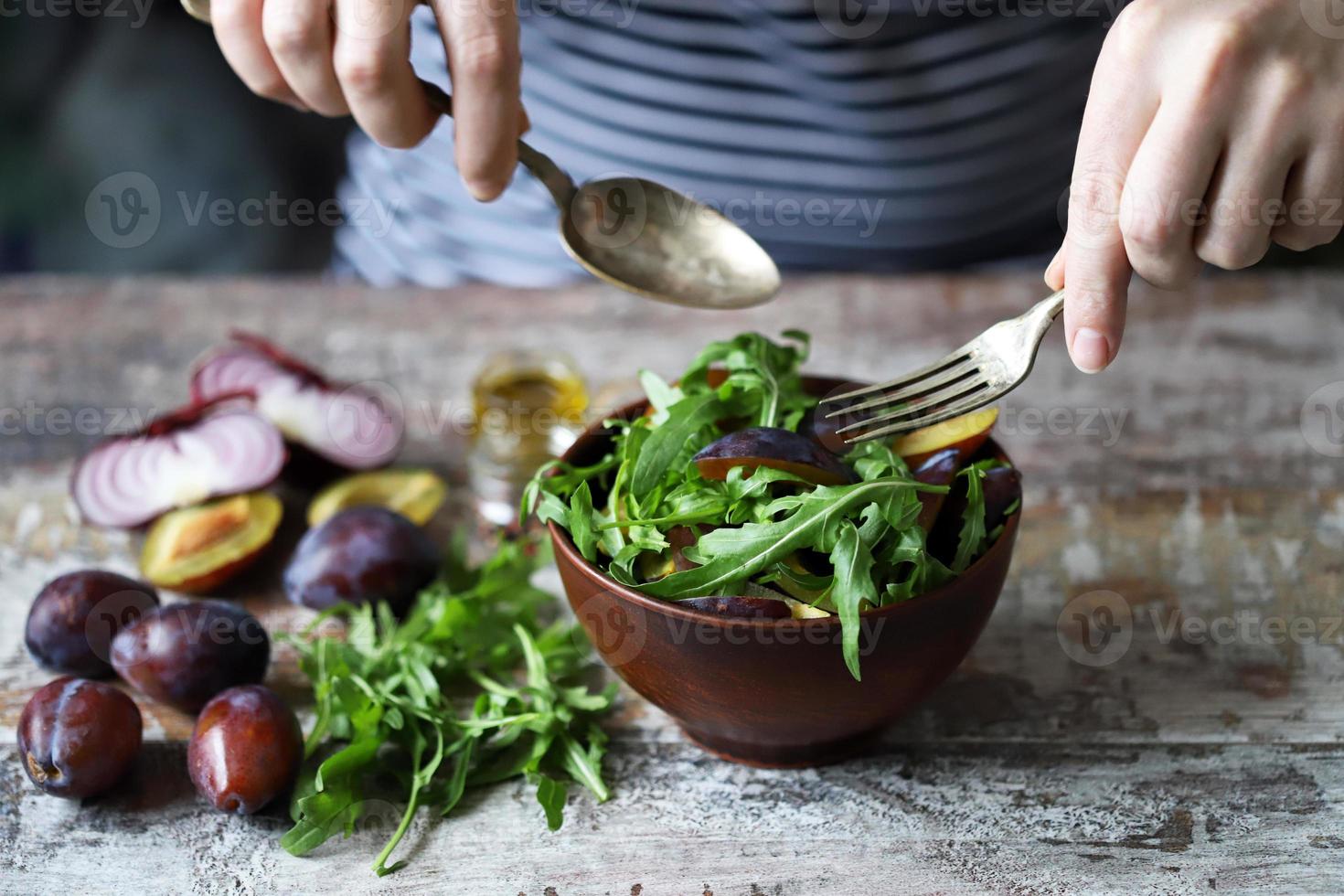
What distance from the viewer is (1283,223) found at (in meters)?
0.75

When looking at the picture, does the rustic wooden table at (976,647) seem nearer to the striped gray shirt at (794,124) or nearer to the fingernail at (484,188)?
the striped gray shirt at (794,124)

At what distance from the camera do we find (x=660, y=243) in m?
1.02

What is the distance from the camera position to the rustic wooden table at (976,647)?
78cm

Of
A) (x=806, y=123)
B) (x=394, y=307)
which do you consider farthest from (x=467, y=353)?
(x=806, y=123)

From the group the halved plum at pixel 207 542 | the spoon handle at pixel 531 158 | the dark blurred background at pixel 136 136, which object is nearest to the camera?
the spoon handle at pixel 531 158

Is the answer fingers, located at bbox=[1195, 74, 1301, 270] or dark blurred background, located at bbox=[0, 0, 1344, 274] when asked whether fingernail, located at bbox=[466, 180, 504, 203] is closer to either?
fingers, located at bbox=[1195, 74, 1301, 270]

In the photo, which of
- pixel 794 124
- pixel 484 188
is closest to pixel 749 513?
pixel 484 188

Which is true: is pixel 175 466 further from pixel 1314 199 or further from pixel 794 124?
pixel 1314 199

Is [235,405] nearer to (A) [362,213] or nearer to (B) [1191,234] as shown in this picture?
(A) [362,213]

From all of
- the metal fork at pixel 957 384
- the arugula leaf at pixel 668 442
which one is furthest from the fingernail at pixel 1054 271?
the arugula leaf at pixel 668 442

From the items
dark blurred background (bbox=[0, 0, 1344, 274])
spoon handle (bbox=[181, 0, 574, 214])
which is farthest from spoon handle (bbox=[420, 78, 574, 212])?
dark blurred background (bbox=[0, 0, 1344, 274])

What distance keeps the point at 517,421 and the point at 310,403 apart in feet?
0.66

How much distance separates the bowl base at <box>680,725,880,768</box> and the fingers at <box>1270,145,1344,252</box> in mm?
429

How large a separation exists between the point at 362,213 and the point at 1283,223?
1149 millimetres
